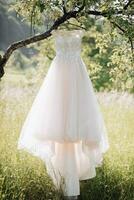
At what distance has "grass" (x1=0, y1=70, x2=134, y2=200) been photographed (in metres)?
4.95

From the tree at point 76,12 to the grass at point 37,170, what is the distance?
813 millimetres

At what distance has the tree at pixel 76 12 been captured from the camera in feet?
16.1

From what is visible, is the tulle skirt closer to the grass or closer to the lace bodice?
the lace bodice

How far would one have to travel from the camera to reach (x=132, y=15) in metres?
5.09

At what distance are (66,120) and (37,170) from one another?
78cm

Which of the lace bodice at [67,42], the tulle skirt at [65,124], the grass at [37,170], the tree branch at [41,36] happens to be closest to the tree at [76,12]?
the tree branch at [41,36]

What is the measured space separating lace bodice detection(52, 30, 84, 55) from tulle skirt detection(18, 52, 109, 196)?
0.05 metres

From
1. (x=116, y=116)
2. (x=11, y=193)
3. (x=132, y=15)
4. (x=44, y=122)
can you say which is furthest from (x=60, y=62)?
(x=116, y=116)

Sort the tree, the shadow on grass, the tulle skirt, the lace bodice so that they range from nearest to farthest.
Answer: the tulle skirt → the lace bodice → the tree → the shadow on grass

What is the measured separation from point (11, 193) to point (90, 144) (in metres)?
0.85

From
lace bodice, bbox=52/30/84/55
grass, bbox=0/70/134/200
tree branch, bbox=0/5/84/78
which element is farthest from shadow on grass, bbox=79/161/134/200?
tree branch, bbox=0/5/84/78

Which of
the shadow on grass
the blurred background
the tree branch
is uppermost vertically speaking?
the tree branch

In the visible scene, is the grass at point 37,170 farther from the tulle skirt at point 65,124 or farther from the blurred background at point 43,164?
the tulle skirt at point 65,124

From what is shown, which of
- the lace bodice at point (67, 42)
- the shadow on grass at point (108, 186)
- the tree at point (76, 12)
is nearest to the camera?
the lace bodice at point (67, 42)
